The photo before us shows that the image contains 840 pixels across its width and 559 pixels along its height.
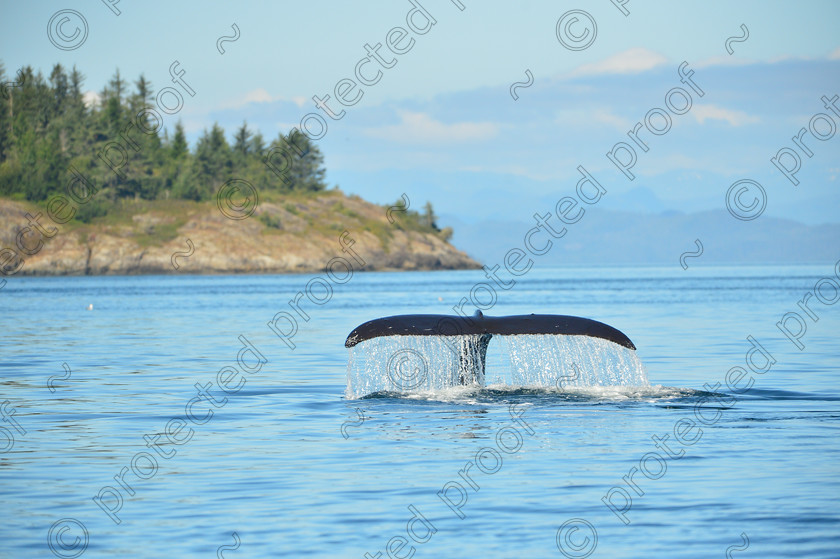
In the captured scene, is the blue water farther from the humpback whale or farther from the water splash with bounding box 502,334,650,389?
the humpback whale

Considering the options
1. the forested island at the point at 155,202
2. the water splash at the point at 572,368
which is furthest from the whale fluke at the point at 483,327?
the forested island at the point at 155,202

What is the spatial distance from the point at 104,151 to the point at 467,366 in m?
150

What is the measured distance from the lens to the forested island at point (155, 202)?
145 m

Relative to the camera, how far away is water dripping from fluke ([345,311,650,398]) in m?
15.6

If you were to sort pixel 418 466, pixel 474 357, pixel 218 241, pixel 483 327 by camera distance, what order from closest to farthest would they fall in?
pixel 418 466 → pixel 483 327 → pixel 474 357 → pixel 218 241

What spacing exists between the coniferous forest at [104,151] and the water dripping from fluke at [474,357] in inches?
5085

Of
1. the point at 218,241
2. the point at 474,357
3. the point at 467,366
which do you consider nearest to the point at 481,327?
the point at 474,357

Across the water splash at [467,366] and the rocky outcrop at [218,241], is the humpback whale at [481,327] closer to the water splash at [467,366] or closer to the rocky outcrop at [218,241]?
the water splash at [467,366]

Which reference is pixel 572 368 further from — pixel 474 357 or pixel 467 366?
pixel 474 357

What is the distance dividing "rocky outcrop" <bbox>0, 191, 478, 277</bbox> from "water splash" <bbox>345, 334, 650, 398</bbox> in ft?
390

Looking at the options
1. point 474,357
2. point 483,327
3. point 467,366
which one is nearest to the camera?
point 483,327

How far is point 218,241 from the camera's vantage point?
498ft

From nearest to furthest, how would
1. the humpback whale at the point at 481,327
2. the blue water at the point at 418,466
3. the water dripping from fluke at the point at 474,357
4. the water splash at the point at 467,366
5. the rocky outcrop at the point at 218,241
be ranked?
1. the blue water at the point at 418,466
2. the humpback whale at the point at 481,327
3. the water dripping from fluke at the point at 474,357
4. the water splash at the point at 467,366
5. the rocky outcrop at the point at 218,241

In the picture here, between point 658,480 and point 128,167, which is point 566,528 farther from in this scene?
point 128,167
